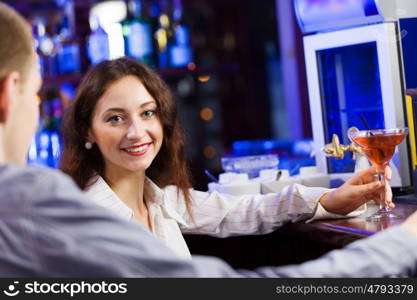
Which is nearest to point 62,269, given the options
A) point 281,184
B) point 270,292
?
point 270,292

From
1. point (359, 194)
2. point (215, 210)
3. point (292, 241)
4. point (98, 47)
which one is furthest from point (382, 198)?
point (98, 47)

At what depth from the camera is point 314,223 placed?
2.00 m

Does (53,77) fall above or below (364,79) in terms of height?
above

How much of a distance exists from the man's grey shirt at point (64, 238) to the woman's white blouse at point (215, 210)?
3.18 ft

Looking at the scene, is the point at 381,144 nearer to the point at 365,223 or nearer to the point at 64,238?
the point at 365,223

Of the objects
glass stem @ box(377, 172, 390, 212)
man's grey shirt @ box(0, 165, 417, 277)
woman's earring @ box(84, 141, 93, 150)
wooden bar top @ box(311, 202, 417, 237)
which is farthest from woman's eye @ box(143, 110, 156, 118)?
man's grey shirt @ box(0, 165, 417, 277)

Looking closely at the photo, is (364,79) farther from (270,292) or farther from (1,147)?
(1,147)

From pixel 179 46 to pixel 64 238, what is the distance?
4588 millimetres

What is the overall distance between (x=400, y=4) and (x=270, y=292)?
5.20ft

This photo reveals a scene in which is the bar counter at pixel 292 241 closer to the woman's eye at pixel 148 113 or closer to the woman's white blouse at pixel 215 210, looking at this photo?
the woman's white blouse at pixel 215 210

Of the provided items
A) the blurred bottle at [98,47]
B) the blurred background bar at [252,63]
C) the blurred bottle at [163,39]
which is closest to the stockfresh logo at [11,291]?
the blurred background bar at [252,63]

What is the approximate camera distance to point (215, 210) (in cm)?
220

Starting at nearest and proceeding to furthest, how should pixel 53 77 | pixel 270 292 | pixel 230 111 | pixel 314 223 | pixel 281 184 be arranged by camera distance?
pixel 270 292, pixel 314 223, pixel 281 184, pixel 53 77, pixel 230 111

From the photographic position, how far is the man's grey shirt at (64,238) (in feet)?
3.34
